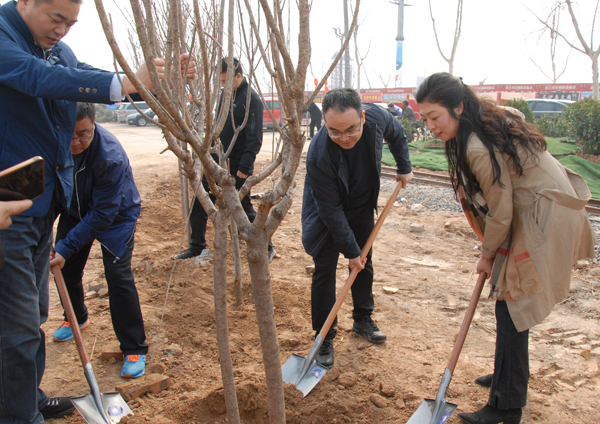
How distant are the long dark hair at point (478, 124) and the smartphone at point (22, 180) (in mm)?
1627

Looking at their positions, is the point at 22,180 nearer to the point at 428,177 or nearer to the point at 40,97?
the point at 40,97

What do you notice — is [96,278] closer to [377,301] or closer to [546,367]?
[377,301]

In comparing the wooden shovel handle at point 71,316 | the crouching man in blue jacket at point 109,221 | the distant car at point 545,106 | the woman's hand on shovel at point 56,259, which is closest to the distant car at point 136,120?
the distant car at point 545,106

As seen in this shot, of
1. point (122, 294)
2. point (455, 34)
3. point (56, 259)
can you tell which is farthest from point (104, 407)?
point (455, 34)

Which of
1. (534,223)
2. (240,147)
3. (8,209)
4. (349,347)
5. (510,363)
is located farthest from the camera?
(240,147)

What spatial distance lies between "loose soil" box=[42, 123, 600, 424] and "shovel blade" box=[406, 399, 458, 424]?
94mm

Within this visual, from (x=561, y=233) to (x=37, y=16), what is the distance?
2358 mm

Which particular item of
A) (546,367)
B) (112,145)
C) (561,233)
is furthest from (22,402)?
(546,367)

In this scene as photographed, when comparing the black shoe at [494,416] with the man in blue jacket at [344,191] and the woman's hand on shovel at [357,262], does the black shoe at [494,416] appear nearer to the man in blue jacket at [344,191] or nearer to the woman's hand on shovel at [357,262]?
the man in blue jacket at [344,191]

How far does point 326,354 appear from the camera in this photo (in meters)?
2.73

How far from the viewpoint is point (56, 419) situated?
222 cm

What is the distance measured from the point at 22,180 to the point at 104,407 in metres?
1.35

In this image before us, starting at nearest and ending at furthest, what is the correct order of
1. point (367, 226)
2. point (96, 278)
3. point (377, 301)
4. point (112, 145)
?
point (112, 145)
point (367, 226)
point (377, 301)
point (96, 278)

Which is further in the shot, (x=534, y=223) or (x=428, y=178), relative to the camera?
(x=428, y=178)
